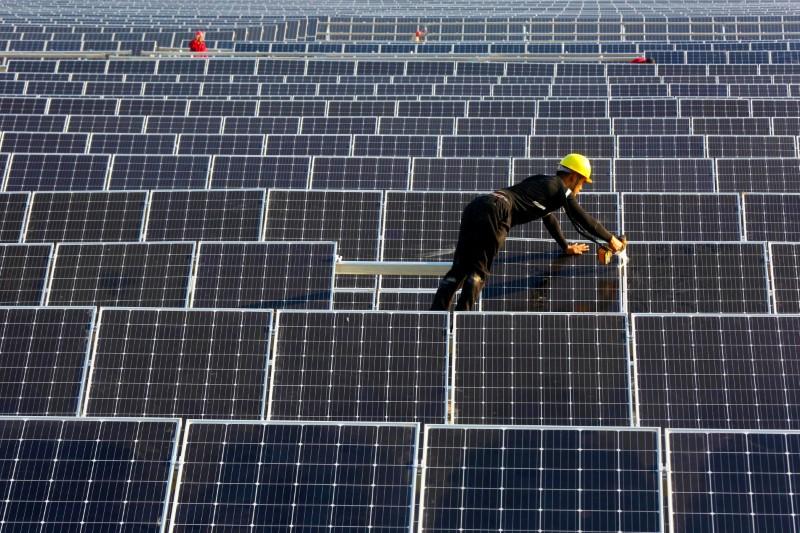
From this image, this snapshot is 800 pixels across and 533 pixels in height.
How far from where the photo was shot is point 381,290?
46.2 ft

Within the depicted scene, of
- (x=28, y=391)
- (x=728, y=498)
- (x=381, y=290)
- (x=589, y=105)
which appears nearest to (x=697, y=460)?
(x=728, y=498)

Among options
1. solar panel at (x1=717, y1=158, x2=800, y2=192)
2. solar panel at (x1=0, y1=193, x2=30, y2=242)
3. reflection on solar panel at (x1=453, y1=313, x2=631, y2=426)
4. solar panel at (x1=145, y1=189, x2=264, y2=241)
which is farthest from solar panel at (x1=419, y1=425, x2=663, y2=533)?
solar panel at (x1=717, y1=158, x2=800, y2=192)

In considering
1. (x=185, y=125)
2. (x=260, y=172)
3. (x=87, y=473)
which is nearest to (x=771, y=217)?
(x=260, y=172)

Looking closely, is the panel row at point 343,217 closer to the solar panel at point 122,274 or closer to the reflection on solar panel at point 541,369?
the solar panel at point 122,274

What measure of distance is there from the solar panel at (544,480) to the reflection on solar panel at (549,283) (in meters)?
3.68

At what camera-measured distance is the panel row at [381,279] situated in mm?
12820

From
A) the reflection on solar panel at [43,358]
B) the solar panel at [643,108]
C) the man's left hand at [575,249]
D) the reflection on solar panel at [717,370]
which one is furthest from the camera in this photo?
the solar panel at [643,108]

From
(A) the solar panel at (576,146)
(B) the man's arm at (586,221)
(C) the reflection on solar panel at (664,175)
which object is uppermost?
(A) the solar panel at (576,146)

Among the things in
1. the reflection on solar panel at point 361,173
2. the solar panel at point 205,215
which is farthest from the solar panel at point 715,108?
the solar panel at point 205,215

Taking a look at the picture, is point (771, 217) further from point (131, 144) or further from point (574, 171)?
point (131, 144)

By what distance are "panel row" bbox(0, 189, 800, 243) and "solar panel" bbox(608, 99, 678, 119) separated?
10360mm

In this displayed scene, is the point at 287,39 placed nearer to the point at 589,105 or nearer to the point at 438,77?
the point at 438,77

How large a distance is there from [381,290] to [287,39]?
32464 mm

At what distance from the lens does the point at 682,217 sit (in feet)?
48.6
